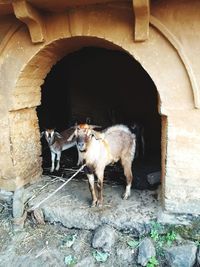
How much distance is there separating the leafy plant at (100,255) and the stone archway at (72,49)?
1.12 metres

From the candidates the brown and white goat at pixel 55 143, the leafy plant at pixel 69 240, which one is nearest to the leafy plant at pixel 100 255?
the leafy plant at pixel 69 240

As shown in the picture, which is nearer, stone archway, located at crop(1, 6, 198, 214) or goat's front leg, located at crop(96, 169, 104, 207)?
stone archway, located at crop(1, 6, 198, 214)

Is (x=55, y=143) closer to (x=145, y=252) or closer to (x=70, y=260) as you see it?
(x=70, y=260)

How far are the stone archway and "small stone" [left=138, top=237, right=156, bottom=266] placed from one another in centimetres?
60

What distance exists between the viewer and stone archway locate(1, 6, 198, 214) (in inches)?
148

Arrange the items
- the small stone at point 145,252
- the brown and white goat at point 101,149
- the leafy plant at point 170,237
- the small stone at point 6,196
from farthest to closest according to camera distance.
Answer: the small stone at point 6,196, the brown and white goat at point 101,149, the leafy plant at point 170,237, the small stone at point 145,252

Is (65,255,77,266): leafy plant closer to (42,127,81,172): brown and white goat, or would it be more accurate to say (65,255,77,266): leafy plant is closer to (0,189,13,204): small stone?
(0,189,13,204): small stone

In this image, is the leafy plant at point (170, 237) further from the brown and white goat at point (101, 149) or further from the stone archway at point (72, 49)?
the brown and white goat at point (101, 149)

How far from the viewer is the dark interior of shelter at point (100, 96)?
23.1ft

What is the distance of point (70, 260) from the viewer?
3.92 meters

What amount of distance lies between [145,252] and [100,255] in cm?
61

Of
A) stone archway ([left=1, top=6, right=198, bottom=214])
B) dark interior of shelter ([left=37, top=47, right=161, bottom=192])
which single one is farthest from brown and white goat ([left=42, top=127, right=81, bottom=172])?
stone archway ([left=1, top=6, right=198, bottom=214])

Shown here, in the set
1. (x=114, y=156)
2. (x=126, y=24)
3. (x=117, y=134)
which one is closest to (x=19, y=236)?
(x=114, y=156)

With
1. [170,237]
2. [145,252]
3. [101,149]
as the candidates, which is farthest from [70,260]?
[101,149]
